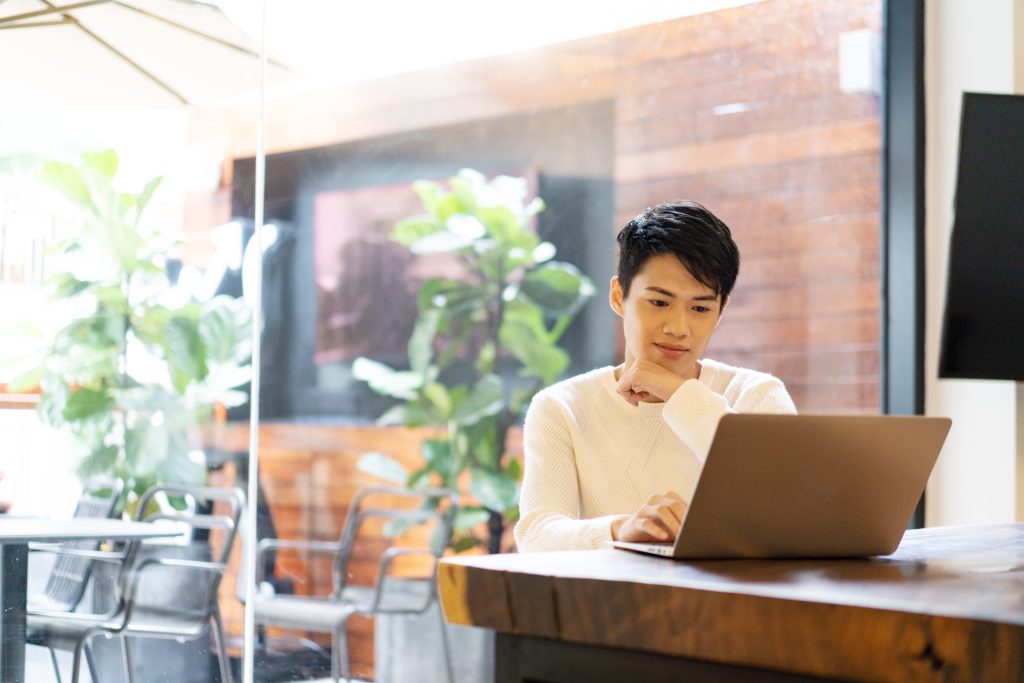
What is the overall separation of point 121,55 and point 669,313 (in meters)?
1.33

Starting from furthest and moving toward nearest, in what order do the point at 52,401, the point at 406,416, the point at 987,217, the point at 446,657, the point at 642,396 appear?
1. the point at 446,657
2. the point at 406,416
3. the point at 987,217
4. the point at 52,401
5. the point at 642,396

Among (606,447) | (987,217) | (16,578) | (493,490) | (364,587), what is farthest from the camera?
(493,490)

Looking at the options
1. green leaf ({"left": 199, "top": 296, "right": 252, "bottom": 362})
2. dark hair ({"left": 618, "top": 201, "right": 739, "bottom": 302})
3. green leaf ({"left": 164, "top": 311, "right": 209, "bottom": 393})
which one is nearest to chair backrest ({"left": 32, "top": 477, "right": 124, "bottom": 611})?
green leaf ({"left": 164, "top": 311, "right": 209, "bottom": 393})

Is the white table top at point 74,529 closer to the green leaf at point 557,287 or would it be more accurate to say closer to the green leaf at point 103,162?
the green leaf at point 103,162

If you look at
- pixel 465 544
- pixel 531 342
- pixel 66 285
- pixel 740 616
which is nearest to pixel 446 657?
pixel 465 544

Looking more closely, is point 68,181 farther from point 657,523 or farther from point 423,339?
point 657,523

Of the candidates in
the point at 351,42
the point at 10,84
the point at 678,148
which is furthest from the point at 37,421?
the point at 678,148

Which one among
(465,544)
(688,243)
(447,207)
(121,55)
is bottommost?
(465,544)

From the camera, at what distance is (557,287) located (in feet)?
11.7

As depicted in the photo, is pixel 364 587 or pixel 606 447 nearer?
pixel 606 447

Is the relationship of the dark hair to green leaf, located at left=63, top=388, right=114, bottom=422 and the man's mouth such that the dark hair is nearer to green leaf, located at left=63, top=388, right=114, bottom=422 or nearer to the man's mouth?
the man's mouth

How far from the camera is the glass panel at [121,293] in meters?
2.20

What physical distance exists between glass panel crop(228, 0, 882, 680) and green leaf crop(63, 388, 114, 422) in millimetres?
478

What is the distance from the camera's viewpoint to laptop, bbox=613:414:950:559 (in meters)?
1.00
